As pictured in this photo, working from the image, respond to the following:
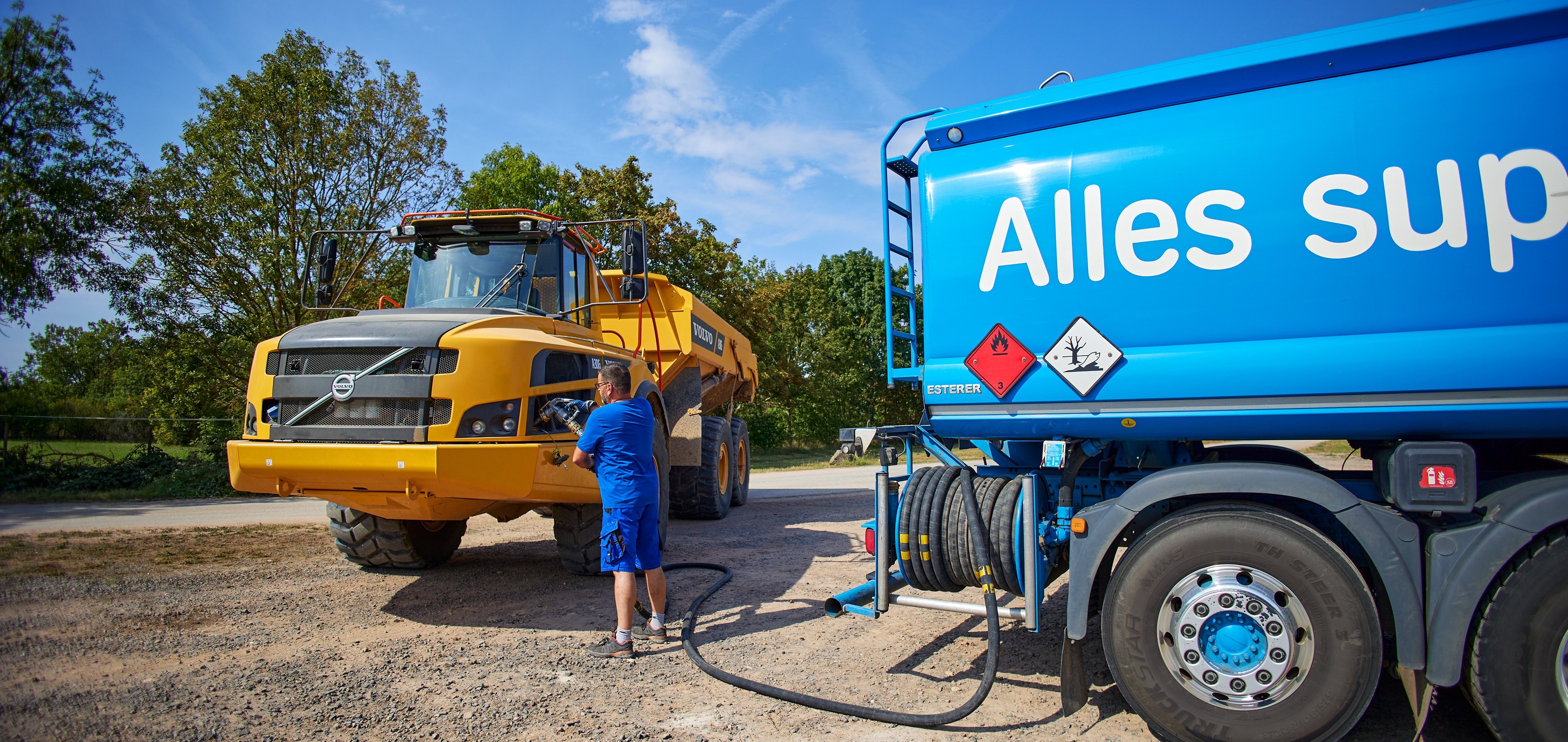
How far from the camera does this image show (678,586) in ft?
20.2

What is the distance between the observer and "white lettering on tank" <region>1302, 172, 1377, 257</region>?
3016 mm

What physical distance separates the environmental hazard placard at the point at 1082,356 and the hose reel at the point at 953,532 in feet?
1.98

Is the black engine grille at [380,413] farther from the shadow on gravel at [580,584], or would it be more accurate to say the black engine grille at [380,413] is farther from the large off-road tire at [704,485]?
the large off-road tire at [704,485]

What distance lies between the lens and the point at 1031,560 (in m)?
3.63

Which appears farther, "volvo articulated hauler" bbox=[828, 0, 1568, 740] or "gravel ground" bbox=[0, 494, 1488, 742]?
"gravel ground" bbox=[0, 494, 1488, 742]

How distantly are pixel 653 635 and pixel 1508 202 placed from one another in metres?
4.59

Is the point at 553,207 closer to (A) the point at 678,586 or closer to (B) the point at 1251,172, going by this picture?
(A) the point at 678,586

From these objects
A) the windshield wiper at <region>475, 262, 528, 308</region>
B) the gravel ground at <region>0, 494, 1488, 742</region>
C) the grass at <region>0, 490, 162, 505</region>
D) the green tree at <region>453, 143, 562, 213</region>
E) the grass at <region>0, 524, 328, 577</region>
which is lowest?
the gravel ground at <region>0, 494, 1488, 742</region>

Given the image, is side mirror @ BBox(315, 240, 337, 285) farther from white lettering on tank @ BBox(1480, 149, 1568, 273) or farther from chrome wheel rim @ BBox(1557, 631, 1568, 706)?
chrome wheel rim @ BBox(1557, 631, 1568, 706)

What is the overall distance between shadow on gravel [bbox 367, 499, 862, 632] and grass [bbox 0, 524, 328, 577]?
2.11 metres

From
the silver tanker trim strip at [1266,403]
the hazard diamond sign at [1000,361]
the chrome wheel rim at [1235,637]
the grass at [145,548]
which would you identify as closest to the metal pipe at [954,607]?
the chrome wheel rim at [1235,637]

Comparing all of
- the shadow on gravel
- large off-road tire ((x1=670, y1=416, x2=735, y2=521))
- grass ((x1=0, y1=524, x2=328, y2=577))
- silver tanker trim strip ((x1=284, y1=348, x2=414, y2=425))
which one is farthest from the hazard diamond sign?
grass ((x1=0, y1=524, x2=328, y2=577))

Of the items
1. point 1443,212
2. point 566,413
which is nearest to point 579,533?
point 566,413

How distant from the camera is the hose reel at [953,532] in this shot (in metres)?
3.74
